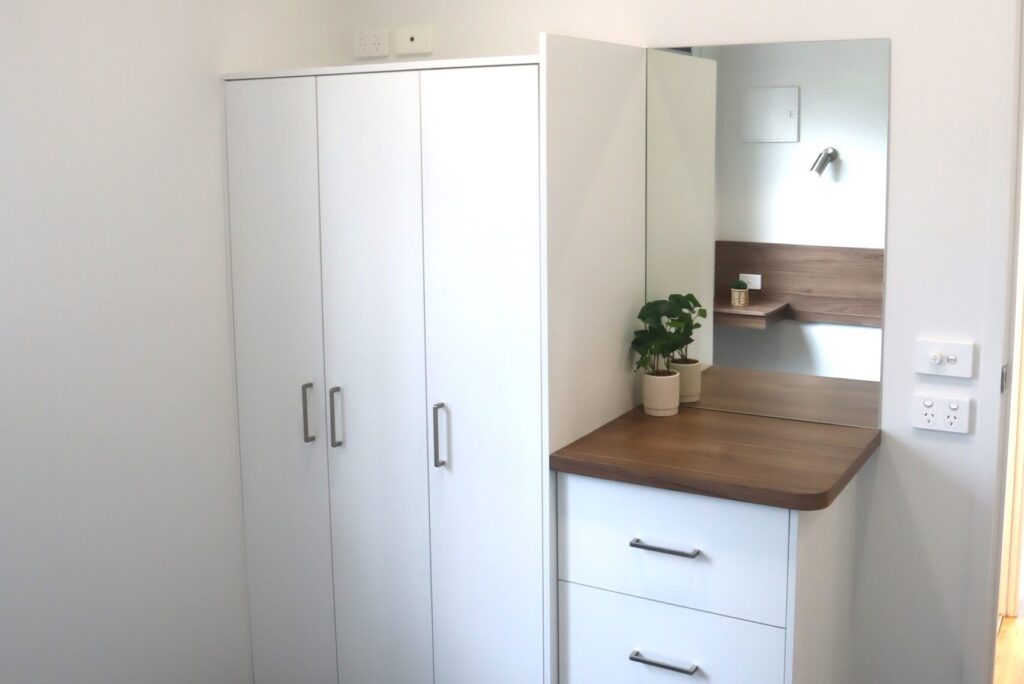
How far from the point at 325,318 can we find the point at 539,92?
0.77m

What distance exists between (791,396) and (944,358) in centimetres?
36

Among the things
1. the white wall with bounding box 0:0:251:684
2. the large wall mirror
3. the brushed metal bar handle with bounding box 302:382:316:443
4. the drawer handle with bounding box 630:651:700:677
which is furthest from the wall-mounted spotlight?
the white wall with bounding box 0:0:251:684

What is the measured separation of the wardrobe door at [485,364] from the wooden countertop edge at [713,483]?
0.10 meters

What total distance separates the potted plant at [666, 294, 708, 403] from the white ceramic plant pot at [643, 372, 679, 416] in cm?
6

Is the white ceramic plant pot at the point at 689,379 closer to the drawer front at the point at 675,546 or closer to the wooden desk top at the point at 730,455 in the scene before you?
the wooden desk top at the point at 730,455

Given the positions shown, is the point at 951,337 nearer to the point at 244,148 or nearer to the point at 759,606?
the point at 759,606

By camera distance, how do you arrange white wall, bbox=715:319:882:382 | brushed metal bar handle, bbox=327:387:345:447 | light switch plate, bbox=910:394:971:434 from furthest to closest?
brushed metal bar handle, bbox=327:387:345:447 < white wall, bbox=715:319:882:382 < light switch plate, bbox=910:394:971:434

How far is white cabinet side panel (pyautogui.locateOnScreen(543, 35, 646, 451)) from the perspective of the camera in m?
2.23

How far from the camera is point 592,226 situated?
238 cm

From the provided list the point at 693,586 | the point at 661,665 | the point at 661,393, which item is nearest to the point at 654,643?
the point at 661,665

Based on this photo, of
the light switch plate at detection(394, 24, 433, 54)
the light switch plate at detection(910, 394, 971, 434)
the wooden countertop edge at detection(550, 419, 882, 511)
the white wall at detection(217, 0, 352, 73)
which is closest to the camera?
the wooden countertop edge at detection(550, 419, 882, 511)

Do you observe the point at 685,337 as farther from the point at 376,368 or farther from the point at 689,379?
the point at 376,368

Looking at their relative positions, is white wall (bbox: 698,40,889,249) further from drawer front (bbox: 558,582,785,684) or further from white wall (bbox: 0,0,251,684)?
white wall (bbox: 0,0,251,684)

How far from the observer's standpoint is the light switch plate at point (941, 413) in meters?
2.35
